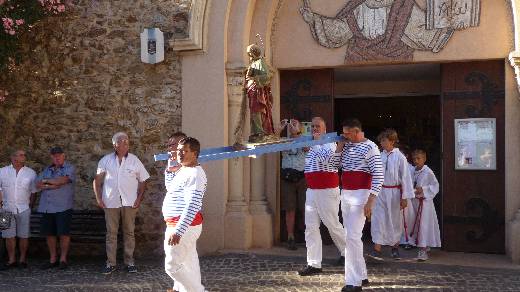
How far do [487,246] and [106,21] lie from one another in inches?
237

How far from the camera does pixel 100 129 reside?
308 inches

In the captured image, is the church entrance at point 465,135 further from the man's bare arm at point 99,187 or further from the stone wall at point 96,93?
the man's bare arm at point 99,187

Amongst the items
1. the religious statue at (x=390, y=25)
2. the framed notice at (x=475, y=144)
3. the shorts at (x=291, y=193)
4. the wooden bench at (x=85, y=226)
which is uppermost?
the religious statue at (x=390, y=25)

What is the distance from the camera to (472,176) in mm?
7270

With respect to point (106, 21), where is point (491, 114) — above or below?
below

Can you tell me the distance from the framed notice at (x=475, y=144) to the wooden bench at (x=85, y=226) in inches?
190

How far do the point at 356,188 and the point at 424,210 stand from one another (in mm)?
2002

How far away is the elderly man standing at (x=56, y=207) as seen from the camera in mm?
6980

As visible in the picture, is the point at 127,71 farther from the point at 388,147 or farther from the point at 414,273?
the point at 414,273

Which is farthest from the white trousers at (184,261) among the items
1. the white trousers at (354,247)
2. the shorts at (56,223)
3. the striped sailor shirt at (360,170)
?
the shorts at (56,223)

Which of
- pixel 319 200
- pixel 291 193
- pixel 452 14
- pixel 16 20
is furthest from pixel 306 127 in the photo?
pixel 16 20

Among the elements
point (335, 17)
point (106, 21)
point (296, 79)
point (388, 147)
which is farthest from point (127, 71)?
point (388, 147)

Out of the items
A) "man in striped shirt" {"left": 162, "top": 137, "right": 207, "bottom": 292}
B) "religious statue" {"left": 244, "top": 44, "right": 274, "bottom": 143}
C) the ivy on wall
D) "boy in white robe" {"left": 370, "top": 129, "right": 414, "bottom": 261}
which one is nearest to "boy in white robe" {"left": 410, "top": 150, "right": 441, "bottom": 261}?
"boy in white robe" {"left": 370, "top": 129, "right": 414, "bottom": 261}

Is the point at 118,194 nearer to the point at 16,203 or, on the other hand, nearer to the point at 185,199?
the point at 16,203
